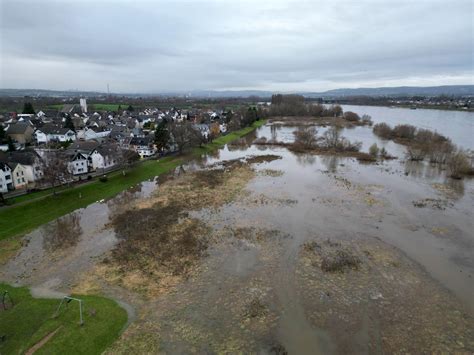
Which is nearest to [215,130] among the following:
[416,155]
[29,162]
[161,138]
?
[161,138]

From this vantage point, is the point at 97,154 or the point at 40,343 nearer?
the point at 40,343

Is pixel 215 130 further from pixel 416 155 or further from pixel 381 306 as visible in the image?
pixel 381 306

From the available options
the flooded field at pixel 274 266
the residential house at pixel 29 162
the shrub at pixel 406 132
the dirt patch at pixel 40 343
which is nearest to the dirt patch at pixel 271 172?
the flooded field at pixel 274 266

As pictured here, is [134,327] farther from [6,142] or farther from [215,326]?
[6,142]

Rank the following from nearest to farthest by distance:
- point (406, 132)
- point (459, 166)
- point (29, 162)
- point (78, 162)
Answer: point (29, 162), point (78, 162), point (459, 166), point (406, 132)

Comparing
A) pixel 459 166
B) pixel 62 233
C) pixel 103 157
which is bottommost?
pixel 62 233

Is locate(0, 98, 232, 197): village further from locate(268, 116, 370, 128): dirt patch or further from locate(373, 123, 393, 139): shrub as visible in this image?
locate(373, 123, 393, 139): shrub

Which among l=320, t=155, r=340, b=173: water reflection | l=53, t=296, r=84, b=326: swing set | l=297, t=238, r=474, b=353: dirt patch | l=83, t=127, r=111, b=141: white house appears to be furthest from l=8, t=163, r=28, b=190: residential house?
l=320, t=155, r=340, b=173: water reflection
